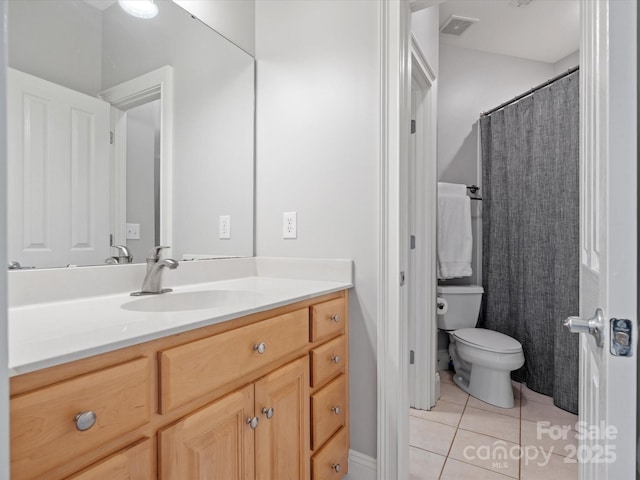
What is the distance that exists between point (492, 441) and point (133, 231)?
199 centimetres

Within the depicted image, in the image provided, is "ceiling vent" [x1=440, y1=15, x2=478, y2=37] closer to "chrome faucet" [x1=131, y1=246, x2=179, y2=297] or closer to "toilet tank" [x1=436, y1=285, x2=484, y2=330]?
"toilet tank" [x1=436, y1=285, x2=484, y2=330]

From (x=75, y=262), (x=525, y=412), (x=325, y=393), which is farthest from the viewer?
(x=525, y=412)

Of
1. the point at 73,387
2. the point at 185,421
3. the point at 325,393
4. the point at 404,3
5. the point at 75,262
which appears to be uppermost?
the point at 404,3

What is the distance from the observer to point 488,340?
7.26ft

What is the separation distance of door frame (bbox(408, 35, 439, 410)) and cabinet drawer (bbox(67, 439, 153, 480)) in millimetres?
1675

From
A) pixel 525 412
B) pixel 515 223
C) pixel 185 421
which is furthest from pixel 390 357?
pixel 515 223

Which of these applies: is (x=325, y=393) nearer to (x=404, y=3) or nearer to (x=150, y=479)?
(x=150, y=479)

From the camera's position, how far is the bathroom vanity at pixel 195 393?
539 mm

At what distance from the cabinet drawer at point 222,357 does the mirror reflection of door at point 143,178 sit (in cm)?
64

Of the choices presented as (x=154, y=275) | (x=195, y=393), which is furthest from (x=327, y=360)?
(x=154, y=275)

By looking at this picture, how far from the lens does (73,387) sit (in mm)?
553

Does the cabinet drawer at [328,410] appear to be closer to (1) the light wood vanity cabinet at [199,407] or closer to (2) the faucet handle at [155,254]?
(1) the light wood vanity cabinet at [199,407]

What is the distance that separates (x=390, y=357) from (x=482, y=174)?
208 cm

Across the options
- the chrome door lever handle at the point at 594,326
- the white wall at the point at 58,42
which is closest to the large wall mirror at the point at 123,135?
the white wall at the point at 58,42
